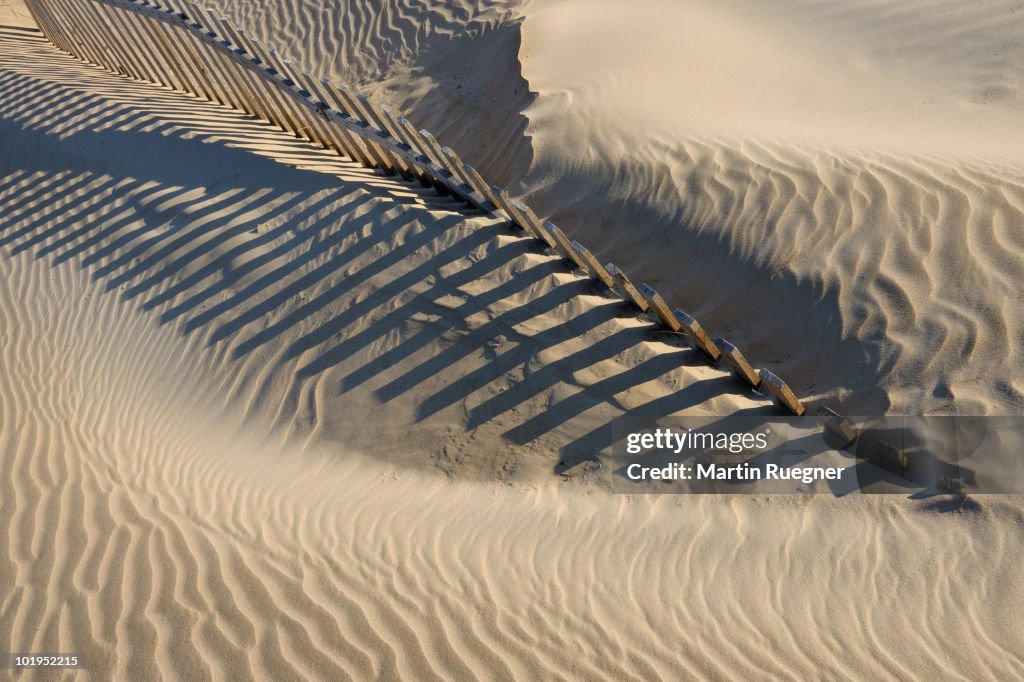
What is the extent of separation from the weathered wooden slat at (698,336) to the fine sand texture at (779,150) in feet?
1.74

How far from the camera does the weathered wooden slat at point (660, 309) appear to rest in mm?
4648

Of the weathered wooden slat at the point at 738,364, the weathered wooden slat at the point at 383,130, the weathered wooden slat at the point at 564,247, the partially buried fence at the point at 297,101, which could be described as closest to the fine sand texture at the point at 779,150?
the weathered wooden slat at the point at 738,364

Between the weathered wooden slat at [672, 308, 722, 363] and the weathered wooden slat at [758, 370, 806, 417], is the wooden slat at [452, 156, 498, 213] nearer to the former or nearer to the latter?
the weathered wooden slat at [672, 308, 722, 363]

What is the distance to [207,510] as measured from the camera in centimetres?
445

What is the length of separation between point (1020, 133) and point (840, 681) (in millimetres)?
5275

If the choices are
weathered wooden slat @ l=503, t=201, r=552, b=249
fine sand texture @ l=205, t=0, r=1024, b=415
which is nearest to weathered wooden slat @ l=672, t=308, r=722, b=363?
fine sand texture @ l=205, t=0, r=1024, b=415

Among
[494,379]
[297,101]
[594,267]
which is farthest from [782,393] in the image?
[297,101]

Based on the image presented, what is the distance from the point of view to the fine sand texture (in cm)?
461

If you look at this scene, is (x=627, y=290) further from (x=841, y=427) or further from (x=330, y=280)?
(x=330, y=280)

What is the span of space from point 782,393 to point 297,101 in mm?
5164

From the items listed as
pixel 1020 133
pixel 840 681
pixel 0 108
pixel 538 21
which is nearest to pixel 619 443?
pixel 840 681

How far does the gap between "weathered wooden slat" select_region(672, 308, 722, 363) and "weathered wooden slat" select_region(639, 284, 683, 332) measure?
91 millimetres

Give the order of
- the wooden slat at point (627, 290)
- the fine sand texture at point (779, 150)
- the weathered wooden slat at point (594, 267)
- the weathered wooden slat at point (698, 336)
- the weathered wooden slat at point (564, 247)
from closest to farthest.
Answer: the weathered wooden slat at point (698, 336)
the fine sand texture at point (779, 150)
the wooden slat at point (627, 290)
the weathered wooden slat at point (594, 267)
the weathered wooden slat at point (564, 247)

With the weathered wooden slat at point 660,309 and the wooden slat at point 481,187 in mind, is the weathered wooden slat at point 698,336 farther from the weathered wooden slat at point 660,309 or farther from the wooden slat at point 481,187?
the wooden slat at point 481,187
